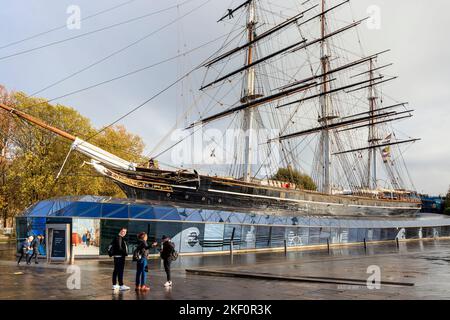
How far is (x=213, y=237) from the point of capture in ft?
85.5

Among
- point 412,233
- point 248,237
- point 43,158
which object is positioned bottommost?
point 412,233

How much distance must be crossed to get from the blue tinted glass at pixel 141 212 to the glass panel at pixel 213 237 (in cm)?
425

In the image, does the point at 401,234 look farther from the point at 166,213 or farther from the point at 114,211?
the point at 114,211

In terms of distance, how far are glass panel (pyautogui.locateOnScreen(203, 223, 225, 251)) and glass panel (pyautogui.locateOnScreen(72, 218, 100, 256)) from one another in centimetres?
711

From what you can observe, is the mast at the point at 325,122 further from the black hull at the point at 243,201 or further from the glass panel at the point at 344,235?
the glass panel at the point at 344,235

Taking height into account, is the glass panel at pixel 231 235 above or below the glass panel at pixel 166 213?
below

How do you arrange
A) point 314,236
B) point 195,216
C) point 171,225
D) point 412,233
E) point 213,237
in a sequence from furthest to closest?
point 412,233 → point 314,236 → point 213,237 → point 195,216 → point 171,225

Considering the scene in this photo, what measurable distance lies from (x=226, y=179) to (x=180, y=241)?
9521 mm

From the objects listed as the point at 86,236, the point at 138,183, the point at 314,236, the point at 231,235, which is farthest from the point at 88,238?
the point at 314,236

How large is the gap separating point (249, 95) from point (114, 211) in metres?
22.6

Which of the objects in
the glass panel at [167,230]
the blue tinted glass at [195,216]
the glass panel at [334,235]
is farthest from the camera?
the glass panel at [334,235]

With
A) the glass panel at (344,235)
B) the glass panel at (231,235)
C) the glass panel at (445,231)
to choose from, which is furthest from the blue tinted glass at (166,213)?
the glass panel at (445,231)

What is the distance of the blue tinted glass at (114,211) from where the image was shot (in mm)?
20781
